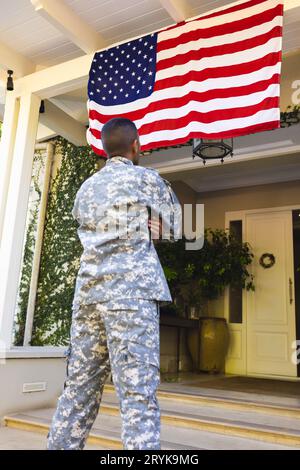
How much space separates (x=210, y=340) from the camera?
5492 mm

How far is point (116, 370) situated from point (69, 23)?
2.73 metres

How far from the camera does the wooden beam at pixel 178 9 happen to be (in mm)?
2898

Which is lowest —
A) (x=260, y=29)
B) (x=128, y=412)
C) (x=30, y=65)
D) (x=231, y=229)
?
(x=128, y=412)

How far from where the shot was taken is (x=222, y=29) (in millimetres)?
2885

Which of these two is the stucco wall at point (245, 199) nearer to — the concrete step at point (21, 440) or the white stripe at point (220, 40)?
the white stripe at point (220, 40)

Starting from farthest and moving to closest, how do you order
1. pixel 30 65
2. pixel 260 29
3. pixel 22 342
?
pixel 22 342 → pixel 30 65 → pixel 260 29

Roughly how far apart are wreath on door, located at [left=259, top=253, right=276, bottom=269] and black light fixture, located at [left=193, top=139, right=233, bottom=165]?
2.26 metres

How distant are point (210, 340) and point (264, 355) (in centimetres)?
78

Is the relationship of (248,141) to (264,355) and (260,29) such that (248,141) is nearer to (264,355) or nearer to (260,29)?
(260,29)

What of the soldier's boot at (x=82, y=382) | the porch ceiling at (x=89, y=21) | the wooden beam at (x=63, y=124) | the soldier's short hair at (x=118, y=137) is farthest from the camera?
the wooden beam at (x=63, y=124)

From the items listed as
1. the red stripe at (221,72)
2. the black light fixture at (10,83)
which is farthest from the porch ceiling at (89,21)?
the red stripe at (221,72)

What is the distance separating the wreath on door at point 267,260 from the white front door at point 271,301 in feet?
0.09

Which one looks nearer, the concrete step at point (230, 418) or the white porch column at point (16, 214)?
the concrete step at point (230, 418)

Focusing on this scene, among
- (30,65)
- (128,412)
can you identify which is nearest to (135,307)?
(128,412)
